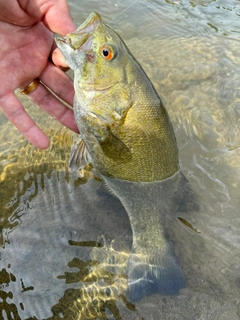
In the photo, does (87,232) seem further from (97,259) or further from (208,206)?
(208,206)

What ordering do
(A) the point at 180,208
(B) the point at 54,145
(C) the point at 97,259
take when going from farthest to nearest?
(B) the point at 54,145
(A) the point at 180,208
(C) the point at 97,259

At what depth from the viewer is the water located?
2939 millimetres

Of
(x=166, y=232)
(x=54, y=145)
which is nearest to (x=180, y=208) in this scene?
(x=166, y=232)

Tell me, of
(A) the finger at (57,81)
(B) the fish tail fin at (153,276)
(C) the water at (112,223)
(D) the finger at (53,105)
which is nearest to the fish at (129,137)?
(B) the fish tail fin at (153,276)

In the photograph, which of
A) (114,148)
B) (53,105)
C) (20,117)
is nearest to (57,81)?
(53,105)

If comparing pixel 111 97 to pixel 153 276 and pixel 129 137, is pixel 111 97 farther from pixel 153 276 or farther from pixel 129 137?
pixel 153 276

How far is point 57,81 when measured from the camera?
3318 millimetres

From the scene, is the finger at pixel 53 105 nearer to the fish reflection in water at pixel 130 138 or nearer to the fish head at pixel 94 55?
the fish reflection in water at pixel 130 138

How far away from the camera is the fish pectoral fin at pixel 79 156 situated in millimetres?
3152

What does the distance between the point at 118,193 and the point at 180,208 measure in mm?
669

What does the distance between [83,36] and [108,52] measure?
22 centimetres

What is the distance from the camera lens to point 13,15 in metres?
3.02

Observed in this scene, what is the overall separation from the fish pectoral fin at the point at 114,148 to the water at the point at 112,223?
2.81 feet

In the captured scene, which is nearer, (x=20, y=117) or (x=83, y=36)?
(x=83, y=36)
